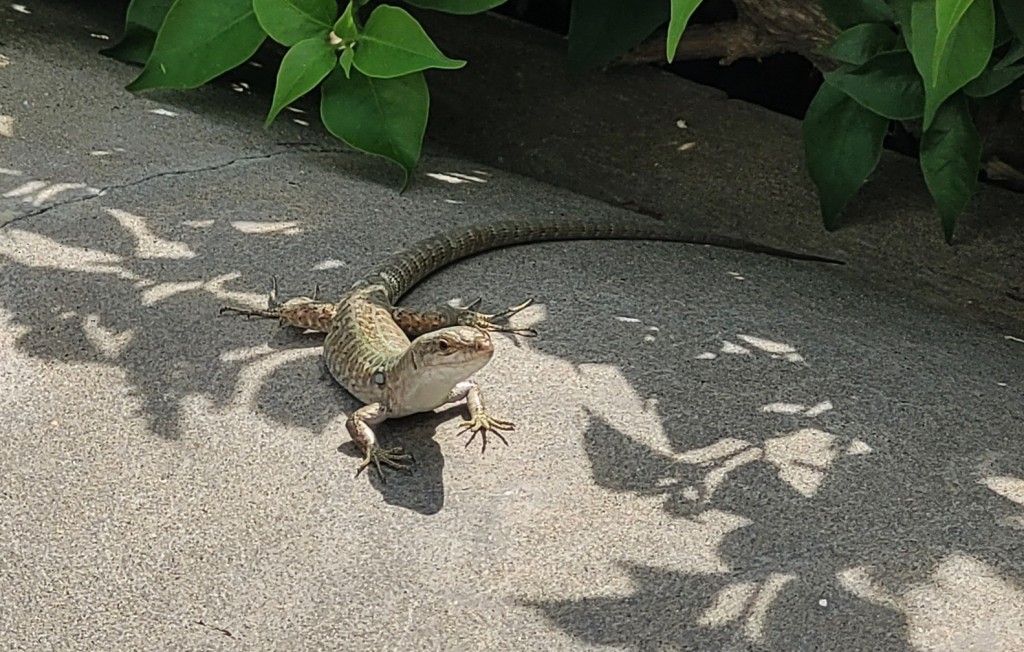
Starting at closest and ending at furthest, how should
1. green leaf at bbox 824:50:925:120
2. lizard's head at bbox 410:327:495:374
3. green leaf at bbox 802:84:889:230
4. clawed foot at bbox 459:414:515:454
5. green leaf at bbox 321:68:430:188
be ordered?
lizard's head at bbox 410:327:495:374, clawed foot at bbox 459:414:515:454, green leaf at bbox 824:50:925:120, green leaf at bbox 802:84:889:230, green leaf at bbox 321:68:430:188

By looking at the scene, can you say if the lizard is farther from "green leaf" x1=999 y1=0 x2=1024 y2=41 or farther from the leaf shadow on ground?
"green leaf" x1=999 y1=0 x2=1024 y2=41

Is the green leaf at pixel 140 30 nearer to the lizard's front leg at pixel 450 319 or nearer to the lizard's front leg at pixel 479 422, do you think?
the lizard's front leg at pixel 450 319

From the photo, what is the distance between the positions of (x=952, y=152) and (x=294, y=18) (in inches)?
86.6

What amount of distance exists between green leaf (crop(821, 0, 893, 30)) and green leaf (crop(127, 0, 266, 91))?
1.93 metres

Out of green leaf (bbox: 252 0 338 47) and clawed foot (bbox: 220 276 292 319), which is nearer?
clawed foot (bbox: 220 276 292 319)

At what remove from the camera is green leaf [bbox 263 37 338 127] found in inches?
164

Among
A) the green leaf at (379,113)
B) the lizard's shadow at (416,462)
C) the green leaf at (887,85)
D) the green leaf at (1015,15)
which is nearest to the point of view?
the lizard's shadow at (416,462)

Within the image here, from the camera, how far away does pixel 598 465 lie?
10.1ft

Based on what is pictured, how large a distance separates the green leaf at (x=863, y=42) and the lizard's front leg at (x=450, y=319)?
4.22 feet

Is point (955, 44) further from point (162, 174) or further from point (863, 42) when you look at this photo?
point (162, 174)

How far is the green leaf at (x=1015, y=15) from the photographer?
147 inches

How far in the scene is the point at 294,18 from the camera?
430 centimetres

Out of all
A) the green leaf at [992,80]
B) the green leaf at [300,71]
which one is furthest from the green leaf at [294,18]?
the green leaf at [992,80]

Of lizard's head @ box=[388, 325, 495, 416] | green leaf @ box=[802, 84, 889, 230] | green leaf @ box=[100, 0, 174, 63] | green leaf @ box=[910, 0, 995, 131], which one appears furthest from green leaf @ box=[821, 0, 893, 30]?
green leaf @ box=[100, 0, 174, 63]
